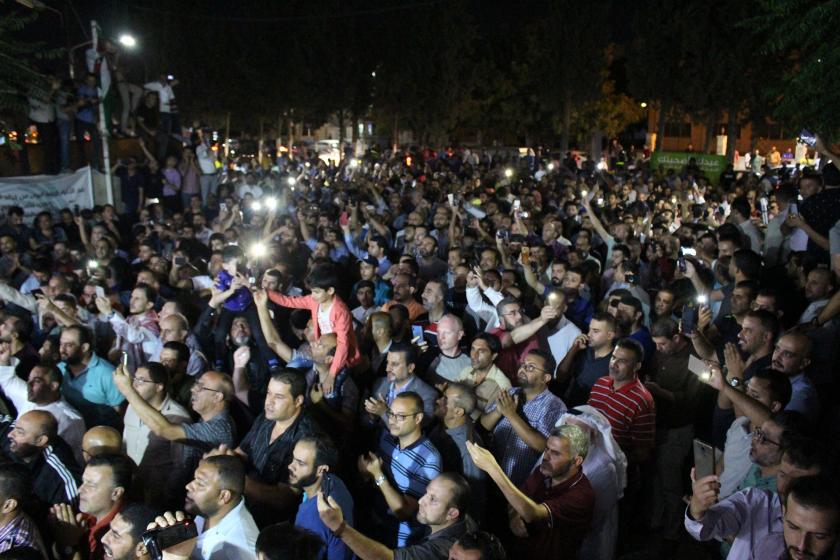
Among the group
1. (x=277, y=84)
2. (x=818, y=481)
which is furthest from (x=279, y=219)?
(x=277, y=84)

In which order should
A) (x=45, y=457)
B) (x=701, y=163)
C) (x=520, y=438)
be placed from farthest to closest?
(x=701, y=163) → (x=520, y=438) → (x=45, y=457)

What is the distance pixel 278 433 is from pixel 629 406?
7.44 feet

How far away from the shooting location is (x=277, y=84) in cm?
3425

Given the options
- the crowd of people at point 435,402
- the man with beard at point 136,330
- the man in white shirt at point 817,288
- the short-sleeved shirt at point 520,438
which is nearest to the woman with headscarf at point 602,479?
the crowd of people at point 435,402

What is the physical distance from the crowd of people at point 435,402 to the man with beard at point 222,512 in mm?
11

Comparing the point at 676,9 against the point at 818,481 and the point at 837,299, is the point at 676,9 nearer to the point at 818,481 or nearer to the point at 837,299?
the point at 837,299

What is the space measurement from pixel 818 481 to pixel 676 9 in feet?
96.0

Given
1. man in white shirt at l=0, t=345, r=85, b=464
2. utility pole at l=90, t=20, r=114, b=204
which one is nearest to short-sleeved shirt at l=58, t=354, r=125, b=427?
man in white shirt at l=0, t=345, r=85, b=464

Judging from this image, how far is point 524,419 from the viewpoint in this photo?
4.89 meters

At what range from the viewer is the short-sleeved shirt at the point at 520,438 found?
183 inches

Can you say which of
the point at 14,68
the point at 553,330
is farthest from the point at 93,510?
the point at 553,330

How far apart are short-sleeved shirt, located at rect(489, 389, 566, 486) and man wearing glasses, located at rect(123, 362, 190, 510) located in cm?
200

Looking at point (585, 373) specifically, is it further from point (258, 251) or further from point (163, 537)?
point (258, 251)

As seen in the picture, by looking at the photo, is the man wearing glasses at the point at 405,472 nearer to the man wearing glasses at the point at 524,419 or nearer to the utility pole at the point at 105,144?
the man wearing glasses at the point at 524,419
